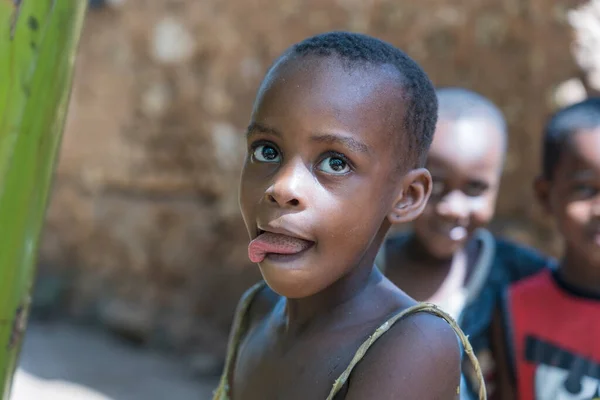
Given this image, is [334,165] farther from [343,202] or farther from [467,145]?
[467,145]

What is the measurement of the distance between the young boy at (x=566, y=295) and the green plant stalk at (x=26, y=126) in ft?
4.18

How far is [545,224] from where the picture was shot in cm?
313

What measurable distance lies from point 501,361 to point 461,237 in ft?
1.19

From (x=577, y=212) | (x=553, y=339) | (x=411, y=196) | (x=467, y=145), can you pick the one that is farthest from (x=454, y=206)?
(x=411, y=196)

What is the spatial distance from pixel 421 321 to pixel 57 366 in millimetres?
3083

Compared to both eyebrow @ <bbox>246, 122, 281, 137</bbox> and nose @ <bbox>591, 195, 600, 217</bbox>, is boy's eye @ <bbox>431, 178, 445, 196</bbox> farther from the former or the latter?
eyebrow @ <bbox>246, 122, 281, 137</bbox>

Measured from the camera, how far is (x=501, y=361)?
2.08m

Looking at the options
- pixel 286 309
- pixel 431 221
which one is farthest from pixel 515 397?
pixel 286 309

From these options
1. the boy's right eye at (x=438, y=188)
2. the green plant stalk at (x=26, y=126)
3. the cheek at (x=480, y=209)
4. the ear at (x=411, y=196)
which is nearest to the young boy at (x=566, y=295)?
the cheek at (x=480, y=209)

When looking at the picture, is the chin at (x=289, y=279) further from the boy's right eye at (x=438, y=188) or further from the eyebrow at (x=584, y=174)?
the eyebrow at (x=584, y=174)

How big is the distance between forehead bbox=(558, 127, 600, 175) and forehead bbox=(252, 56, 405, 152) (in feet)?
3.18

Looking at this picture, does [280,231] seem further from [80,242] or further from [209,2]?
[80,242]

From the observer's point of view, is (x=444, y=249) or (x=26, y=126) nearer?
(x=26, y=126)

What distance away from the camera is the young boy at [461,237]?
6.51 feet
